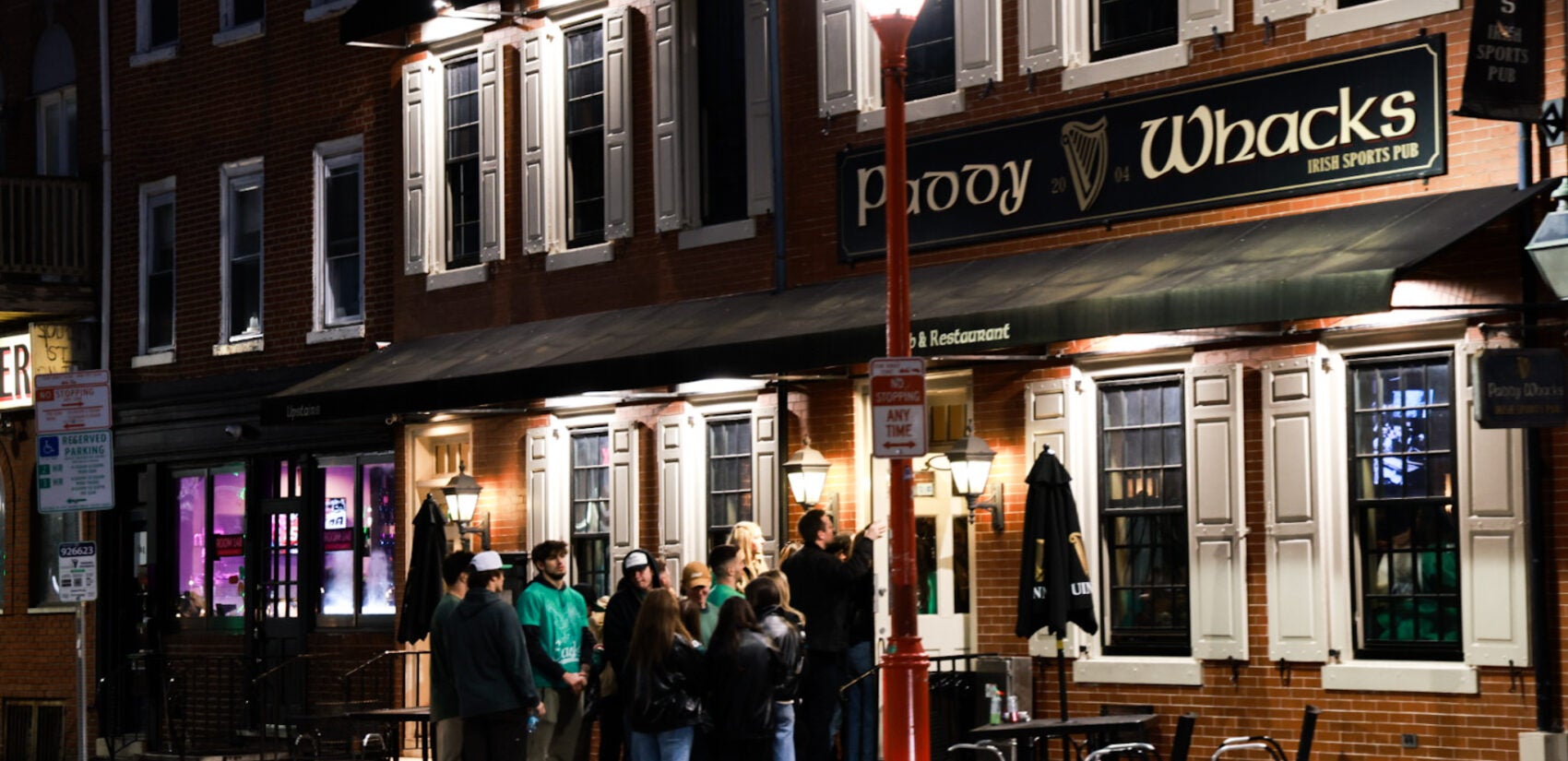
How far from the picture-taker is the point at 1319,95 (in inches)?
611

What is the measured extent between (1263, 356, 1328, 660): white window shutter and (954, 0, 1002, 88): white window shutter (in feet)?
11.3

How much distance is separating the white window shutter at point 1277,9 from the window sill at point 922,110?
9.14 ft

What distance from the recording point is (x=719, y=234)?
20.4 m

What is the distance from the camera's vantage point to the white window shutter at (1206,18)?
1619cm

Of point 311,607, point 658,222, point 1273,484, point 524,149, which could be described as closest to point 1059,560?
point 1273,484

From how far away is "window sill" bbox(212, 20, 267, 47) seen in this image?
26.1m

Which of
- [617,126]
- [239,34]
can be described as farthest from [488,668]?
[239,34]

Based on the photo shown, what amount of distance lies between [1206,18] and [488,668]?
21.2 ft

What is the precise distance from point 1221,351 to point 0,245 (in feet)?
52.6

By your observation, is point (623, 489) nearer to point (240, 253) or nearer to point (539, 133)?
point (539, 133)

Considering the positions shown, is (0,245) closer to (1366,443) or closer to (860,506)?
(860,506)

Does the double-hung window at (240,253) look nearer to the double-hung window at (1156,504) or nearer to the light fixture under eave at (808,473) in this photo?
the light fixture under eave at (808,473)

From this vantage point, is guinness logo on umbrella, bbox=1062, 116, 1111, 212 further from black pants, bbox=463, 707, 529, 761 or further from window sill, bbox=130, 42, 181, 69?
window sill, bbox=130, 42, 181, 69

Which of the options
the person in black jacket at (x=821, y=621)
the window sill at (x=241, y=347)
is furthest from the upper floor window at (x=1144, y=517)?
the window sill at (x=241, y=347)
